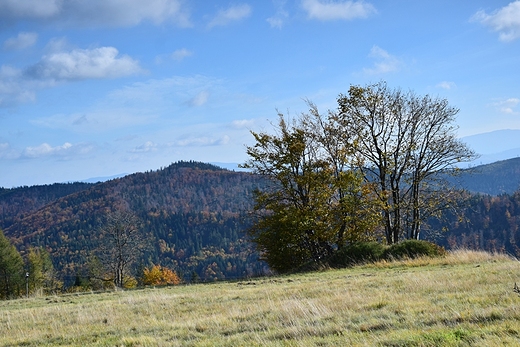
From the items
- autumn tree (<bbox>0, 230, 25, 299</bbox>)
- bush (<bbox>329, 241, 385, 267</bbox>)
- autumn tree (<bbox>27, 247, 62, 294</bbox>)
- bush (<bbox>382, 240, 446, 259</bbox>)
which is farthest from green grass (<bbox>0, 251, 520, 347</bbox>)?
autumn tree (<bbox>27, 247, 62, 294</bbox>)

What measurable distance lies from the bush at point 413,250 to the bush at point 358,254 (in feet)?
1.80

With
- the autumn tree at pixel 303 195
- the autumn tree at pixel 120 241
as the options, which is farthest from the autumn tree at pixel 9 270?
the autumn tree at pixel 303 195

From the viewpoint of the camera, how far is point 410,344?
536 centimetres

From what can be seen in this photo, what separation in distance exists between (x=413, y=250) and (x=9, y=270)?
63.5 metres

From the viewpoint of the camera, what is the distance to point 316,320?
7574mm

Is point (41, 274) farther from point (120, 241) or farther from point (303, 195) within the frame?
point (303, 195)

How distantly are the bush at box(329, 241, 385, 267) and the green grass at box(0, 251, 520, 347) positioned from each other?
982cm

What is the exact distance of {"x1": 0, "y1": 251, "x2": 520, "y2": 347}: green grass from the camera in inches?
235

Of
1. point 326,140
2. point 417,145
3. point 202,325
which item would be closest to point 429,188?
point 417,145

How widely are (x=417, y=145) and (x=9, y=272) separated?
6278cm

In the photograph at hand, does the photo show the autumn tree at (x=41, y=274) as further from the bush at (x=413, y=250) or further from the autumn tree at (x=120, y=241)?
the bush at (x=413, y=250)

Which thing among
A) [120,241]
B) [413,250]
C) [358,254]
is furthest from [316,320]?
[120,241]

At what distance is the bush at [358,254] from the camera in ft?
73.9

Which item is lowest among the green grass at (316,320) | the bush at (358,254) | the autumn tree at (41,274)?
the autumn tree at (41,274)
